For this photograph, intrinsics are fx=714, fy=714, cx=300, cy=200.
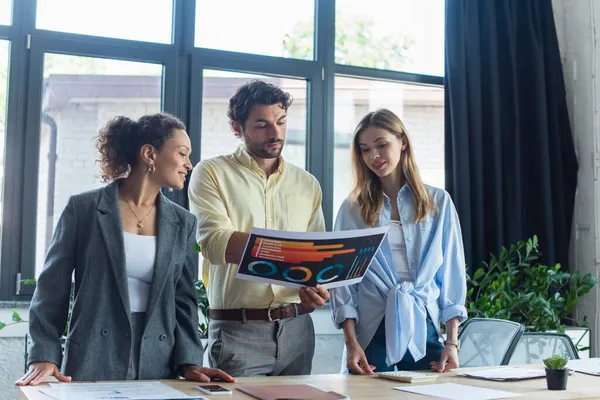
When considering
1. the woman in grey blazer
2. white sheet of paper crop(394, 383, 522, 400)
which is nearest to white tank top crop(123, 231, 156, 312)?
the woman in grey blazer

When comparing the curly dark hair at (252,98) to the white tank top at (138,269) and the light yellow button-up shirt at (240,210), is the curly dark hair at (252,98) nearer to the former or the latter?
the light yellow button-up shirt at (240,210)

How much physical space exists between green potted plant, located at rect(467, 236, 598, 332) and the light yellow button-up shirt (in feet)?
5.67

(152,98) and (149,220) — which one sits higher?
(152,98)

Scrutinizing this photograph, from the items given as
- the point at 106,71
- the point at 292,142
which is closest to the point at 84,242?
the point at 106,71

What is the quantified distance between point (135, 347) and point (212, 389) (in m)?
0.33

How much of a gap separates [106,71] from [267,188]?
1.75m

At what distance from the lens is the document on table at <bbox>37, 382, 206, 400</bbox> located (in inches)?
60.0

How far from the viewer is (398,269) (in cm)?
229

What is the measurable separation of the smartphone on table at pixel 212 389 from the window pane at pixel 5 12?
8.26 ft

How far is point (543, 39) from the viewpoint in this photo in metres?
4.52

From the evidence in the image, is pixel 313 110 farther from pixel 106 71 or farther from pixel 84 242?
pixel 84 242

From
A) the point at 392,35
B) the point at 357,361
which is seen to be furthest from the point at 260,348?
the point at 392,35

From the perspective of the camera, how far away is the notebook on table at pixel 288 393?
1592 mm

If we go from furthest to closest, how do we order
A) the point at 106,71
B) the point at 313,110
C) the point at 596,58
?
the point at 596,58 → the point at 313,110 → the point at 106,71
